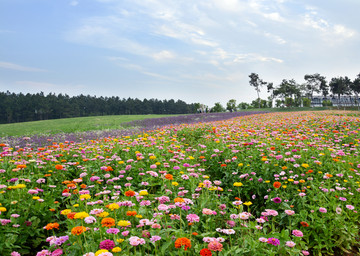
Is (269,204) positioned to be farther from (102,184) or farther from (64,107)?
(64,107)

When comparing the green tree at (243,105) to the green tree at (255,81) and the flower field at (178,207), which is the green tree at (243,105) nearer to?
the green tree at (255,81)

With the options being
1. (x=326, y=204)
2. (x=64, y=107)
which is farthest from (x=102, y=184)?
(x=64, y=107)

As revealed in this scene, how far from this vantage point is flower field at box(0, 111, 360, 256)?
232cm

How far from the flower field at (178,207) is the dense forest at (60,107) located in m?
74.4

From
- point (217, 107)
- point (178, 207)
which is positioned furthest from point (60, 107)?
point (178, 207)

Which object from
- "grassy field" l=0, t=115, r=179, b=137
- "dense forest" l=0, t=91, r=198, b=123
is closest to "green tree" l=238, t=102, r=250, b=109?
"dense forest" l=0, t=91, r=198, b=123

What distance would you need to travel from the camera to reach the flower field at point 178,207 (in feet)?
7.60

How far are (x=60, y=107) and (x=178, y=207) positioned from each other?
259ft

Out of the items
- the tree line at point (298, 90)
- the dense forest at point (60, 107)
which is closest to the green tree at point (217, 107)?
the tree line at point (298, 90)

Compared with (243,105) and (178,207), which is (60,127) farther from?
(243,105)

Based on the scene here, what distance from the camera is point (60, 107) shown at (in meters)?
71.7

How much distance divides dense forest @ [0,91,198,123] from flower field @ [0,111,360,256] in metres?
74.4

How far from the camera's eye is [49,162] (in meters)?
4.83

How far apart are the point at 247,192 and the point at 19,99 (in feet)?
278
